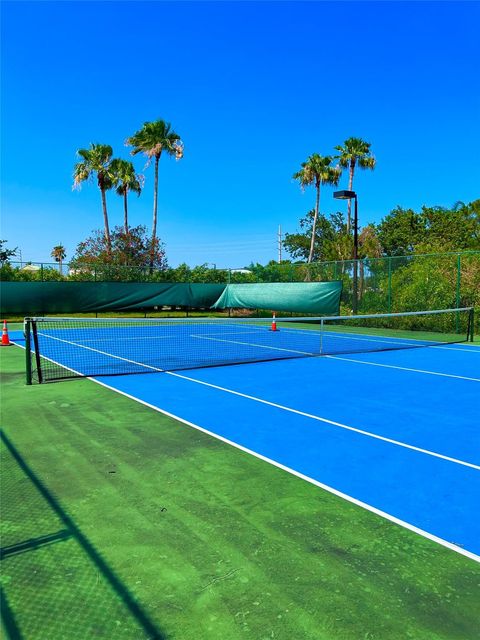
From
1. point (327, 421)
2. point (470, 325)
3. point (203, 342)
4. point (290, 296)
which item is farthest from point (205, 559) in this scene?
point (290, 296)

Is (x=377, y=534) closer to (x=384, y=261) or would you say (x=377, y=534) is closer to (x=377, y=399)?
(x=377, y=399)

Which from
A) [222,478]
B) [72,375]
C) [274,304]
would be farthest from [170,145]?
[222,478]

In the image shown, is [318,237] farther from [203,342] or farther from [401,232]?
[203,342]

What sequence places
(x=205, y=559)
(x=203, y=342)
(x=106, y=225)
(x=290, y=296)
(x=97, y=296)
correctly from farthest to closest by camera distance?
(x=106, y=225) < (x=97, y=296) < (x=290, y=296) < (x=203, y=342) < (x=205, y=559)

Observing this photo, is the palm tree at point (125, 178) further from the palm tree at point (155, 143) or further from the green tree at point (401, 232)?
the green tree at point (401, 232)

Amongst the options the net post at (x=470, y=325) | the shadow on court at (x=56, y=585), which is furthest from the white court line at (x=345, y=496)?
the net post at (x=470, y=325)

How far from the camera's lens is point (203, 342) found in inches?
586

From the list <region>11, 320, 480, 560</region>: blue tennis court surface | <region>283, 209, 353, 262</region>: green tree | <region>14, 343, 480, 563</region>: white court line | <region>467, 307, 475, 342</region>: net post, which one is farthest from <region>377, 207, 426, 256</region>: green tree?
<region>14, 343, 480, 563</region>: white court line

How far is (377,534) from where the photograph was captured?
3.40m

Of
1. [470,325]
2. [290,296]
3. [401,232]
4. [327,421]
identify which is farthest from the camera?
[401,232]

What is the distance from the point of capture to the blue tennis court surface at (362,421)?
157 inches

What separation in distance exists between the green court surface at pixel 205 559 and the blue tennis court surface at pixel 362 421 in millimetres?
353

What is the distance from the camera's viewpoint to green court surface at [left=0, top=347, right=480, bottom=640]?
2.50 meters

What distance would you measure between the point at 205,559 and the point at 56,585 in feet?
2.85
